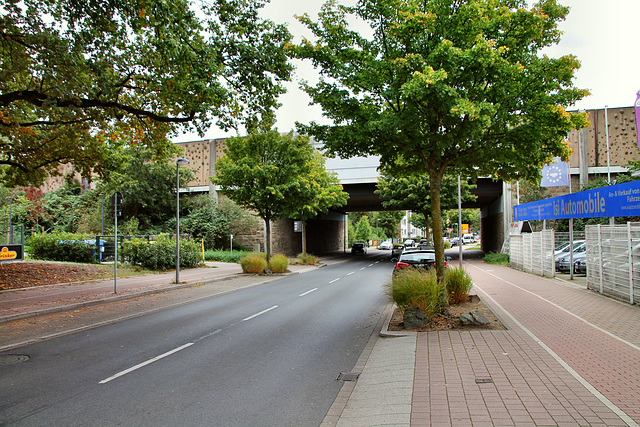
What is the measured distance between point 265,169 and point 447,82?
46.3 ft

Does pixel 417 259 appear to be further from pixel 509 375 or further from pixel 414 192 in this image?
pixel 414 192

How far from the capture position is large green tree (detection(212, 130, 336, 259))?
21.5 metres

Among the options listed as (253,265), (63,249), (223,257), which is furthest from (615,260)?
(63,249)

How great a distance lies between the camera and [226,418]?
4.39m

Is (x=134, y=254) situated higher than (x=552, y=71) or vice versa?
(x=552, y=71)

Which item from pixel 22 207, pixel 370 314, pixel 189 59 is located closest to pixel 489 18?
pixel 189 59

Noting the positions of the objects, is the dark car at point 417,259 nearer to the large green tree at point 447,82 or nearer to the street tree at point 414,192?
the large green tree at point 447,82

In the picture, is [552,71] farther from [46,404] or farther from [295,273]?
[295,273]

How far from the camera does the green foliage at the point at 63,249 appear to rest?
25.3 meters

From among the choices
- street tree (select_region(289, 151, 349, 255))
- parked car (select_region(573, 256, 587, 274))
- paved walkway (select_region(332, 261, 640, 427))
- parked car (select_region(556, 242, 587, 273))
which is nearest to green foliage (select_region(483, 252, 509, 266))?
parked car (select_region(556, 242, 587, 273))

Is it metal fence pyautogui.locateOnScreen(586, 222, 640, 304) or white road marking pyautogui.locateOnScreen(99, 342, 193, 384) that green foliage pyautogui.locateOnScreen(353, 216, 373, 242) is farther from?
white road marking pyautogui.locateOnScreen(99, 342, 193, 384)

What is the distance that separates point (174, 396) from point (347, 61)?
7.48 m

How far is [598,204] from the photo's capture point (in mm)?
13195

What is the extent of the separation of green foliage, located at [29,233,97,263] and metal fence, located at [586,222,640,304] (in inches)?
988
